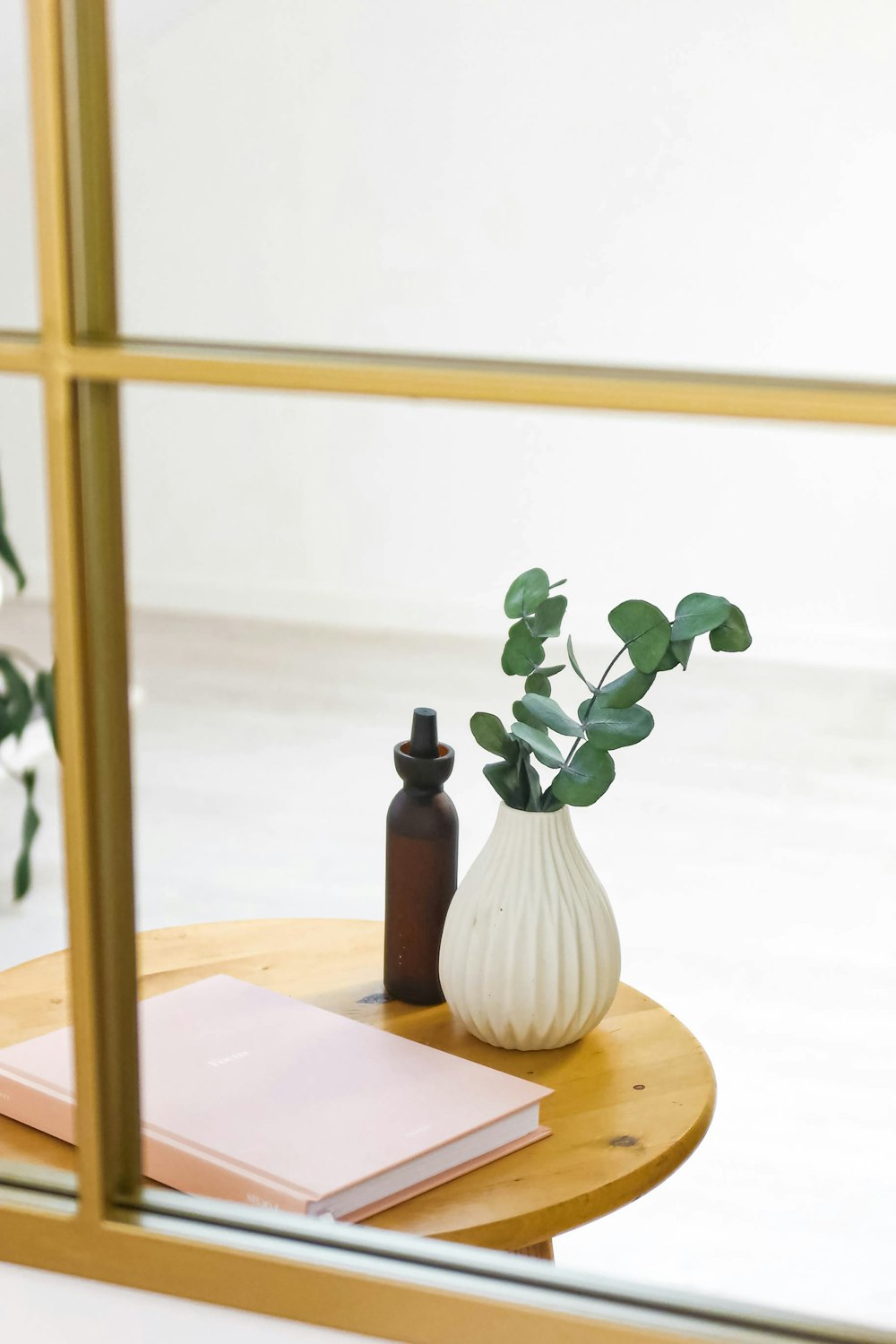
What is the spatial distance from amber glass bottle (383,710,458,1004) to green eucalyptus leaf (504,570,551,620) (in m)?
0.08

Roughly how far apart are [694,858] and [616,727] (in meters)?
1.72

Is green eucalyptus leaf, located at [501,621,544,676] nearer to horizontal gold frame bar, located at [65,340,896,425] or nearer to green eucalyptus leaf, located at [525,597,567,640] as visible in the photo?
green eucalyptus leaf, located at [525,597,567,640]

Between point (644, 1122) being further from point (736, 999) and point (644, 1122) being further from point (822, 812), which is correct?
point (822, 812)

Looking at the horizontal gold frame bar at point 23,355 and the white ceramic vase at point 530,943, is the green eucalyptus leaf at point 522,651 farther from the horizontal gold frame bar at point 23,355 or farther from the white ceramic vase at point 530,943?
the horizontal gold frame bar at point 23,355

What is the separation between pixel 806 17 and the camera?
3723 mm

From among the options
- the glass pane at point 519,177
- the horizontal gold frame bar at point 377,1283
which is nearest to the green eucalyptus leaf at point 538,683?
the horizontal gold frame bar at point 377,1283

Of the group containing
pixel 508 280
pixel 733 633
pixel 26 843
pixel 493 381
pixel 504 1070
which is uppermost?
pixel 508 280

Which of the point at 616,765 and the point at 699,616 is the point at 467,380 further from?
the point at 616,765

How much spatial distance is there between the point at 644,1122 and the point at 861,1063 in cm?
119

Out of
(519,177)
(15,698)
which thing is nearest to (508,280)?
(519,177)

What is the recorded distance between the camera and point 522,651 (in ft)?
3.10

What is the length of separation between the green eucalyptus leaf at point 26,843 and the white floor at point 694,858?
0.10ft

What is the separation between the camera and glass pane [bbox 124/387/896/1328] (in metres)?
0.96

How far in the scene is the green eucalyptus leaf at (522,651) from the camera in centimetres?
94
